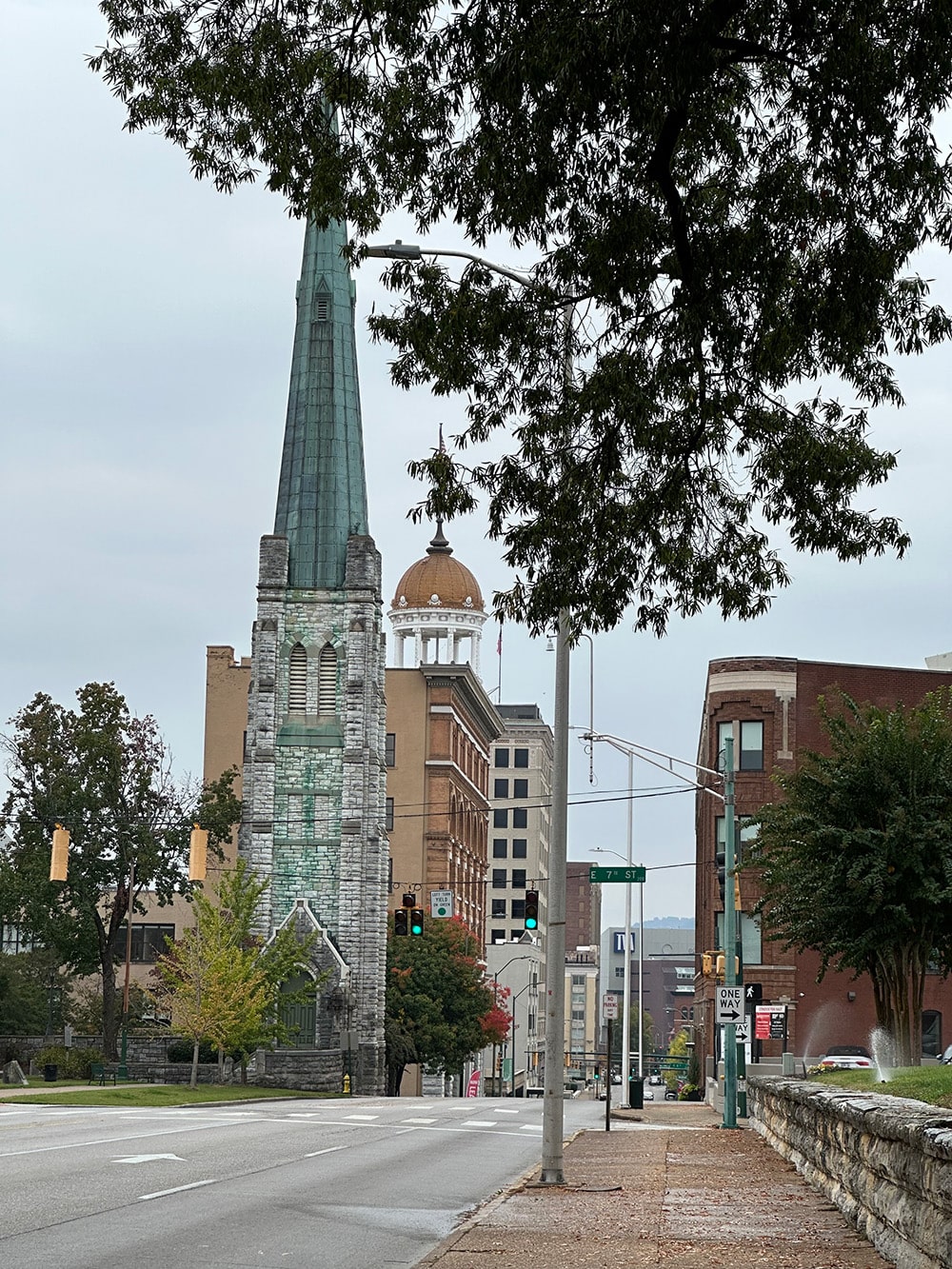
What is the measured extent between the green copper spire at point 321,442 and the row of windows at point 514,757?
7642cm

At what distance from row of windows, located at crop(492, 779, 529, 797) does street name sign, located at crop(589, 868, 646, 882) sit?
12122 cm

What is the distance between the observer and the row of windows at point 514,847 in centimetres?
14712

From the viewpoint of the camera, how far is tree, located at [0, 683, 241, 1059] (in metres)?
70.2

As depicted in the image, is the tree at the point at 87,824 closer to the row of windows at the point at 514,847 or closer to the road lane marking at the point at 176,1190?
the road lane marking at the point at 176,1190

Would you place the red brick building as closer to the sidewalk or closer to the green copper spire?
the green copper spire

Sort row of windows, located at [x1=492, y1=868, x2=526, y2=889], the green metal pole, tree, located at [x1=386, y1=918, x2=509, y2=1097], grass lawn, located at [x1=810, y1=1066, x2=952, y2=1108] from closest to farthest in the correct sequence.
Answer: grass lawn, located at [x1=810, y1=1066, x2=952, y2=1108], the green metal pole, tree, located at [x1=386, y1=918, x2=509, y2=1097], row of windows, located at [x1=492, y1=868, x2=526, y2=889]

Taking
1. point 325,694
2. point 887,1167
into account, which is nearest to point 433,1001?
point 325,694

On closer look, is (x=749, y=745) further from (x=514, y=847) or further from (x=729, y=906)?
(x=514, y=847)

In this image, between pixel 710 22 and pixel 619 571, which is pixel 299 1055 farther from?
pixel 710 22

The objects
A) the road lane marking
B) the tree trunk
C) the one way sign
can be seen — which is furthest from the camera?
the tree trunk

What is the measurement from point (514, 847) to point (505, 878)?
8.90ft

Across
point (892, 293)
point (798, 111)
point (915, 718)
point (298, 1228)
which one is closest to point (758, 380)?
point (892, 293)

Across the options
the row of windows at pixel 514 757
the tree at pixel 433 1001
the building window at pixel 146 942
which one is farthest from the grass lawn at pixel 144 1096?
the row of windows at pixel 514 757

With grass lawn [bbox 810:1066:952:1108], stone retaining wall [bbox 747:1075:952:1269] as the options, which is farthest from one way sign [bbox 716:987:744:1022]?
stone retaining wall [bbox 747:1075:952:1269]
